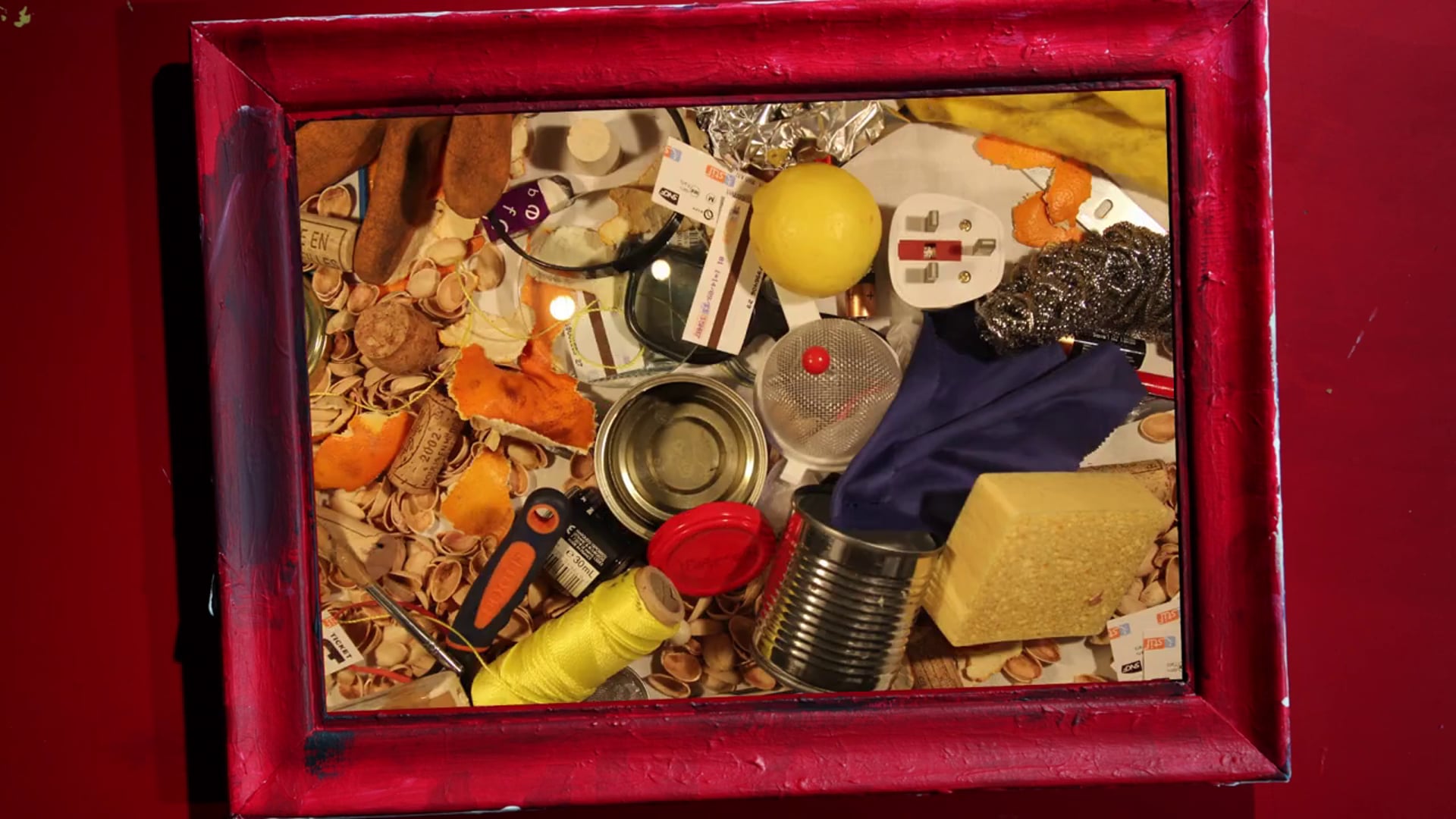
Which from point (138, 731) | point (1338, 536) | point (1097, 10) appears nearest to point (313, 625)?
point (138, 731)

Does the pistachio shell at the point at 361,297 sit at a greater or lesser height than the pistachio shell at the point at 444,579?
greater

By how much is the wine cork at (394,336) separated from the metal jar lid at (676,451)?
0.22 m

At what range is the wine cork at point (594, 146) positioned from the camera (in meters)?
0.97

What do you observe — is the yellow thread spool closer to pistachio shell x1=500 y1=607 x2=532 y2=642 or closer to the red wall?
pistachio shell x1=500 y1=607 x2=532 y2=642

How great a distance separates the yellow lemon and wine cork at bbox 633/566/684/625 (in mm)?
360

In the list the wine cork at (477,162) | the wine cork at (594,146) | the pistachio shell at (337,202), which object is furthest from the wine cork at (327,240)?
the wine cork at (594,146)

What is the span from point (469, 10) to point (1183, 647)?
106cm

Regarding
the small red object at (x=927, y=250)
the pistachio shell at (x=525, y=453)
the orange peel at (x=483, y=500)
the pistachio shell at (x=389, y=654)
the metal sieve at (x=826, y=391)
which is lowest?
the pistachio shell at (x=389, y=654)

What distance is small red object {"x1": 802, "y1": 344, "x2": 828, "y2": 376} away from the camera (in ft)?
3.30

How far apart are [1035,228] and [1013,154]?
8 centimetres

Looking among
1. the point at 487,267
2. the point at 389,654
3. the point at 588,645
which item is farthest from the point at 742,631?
the point at 487,267

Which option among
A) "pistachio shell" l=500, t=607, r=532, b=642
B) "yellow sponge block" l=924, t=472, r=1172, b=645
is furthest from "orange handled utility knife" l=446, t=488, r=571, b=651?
"yellow sponge block" l=924, t=472, r=1172, b=645

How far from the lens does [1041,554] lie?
3.15ft

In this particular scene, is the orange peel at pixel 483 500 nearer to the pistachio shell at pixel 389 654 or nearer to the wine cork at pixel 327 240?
the pistachio shell at pixel 389 654
